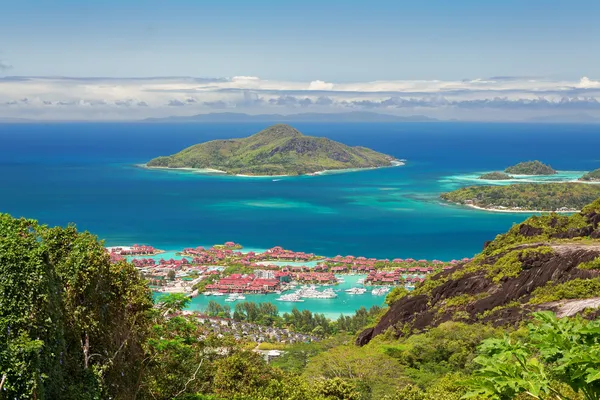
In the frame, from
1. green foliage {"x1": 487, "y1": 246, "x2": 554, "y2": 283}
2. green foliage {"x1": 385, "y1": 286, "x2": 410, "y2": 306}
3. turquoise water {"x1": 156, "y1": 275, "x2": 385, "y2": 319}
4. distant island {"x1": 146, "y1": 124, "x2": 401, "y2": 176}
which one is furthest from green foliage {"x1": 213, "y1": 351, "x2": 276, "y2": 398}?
distant island {"x1": 146, "y1": 124, "x2": 401, "y2": 176}

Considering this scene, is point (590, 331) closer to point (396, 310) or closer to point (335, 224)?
point (396, 310)

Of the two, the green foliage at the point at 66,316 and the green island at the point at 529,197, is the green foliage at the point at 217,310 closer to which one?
the green foliage at the point at 66,316

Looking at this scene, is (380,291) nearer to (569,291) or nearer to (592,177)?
(569,291)

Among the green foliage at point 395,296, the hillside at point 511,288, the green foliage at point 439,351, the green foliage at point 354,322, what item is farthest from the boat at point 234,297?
the green foliage at point 439,351

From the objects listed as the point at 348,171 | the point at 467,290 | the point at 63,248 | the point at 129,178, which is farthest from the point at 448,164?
the point at 63,248

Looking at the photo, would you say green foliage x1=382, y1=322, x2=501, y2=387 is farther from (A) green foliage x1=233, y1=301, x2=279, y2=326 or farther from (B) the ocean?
(B) the ocean

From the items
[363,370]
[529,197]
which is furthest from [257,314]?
[529,197]
